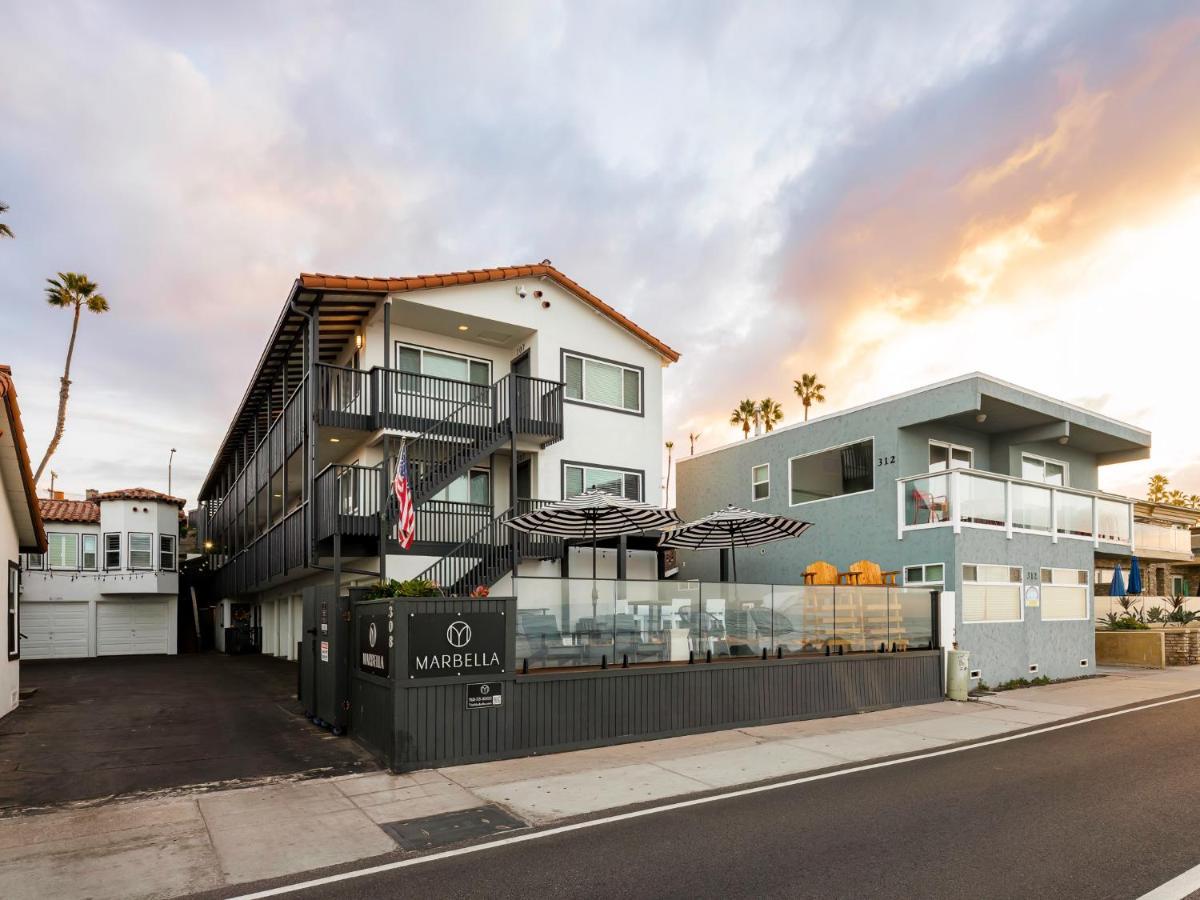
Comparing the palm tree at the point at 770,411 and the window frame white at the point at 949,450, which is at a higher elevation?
the palm tree at the point at 770,411

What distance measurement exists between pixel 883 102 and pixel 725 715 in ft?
39.9

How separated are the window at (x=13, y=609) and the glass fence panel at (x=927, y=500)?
57.6 feet

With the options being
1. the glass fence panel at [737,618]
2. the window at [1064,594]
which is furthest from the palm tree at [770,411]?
the glass fence panel at [737,618]

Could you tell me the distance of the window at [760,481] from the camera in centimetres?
2278

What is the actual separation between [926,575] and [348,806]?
44.5 ft

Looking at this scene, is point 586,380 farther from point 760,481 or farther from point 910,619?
point 910,619

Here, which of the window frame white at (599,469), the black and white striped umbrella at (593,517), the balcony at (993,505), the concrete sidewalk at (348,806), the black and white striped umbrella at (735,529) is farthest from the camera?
the window frame white at (599,469)

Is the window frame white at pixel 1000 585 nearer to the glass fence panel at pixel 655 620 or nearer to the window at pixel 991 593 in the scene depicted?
the window at pixel 991 593

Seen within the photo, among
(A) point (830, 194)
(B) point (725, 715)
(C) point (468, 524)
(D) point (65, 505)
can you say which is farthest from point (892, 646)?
(D) point (65, 505)

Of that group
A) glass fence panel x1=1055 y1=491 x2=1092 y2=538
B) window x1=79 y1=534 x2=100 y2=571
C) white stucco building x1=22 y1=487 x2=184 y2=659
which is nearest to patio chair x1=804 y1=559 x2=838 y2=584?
glass fence panel x1=1055 y1=491 x2=1092 y2=538

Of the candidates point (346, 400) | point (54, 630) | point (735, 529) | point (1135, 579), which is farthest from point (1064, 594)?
point (54, 630)

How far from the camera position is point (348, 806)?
7965 millimetres

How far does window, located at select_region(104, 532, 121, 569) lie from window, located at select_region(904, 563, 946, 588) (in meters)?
29.0

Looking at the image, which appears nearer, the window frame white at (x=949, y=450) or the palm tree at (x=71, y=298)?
the window frame white at (x=949, y=450)
